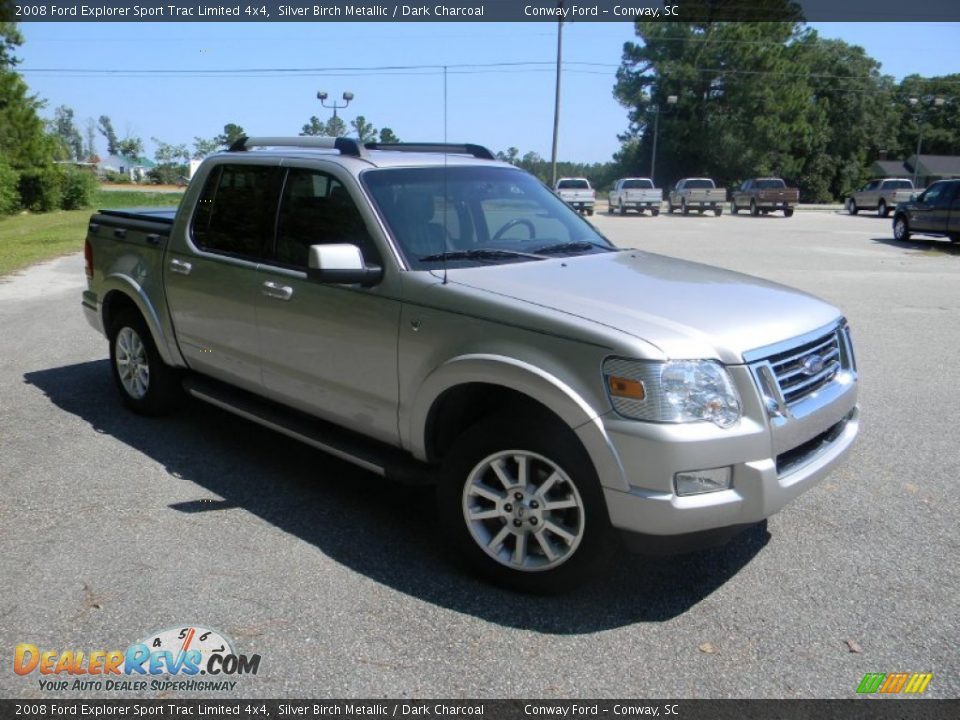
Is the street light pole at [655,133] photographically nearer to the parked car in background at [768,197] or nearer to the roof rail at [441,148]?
the parked car in background at [768,197]

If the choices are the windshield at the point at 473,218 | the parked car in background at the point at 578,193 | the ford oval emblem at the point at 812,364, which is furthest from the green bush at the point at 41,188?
the ford oval emblem at the point at 812,364

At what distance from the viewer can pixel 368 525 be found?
14.4 feet

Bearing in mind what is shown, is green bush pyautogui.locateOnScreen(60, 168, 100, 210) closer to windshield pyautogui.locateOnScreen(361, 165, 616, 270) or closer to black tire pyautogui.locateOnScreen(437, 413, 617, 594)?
windshield pyautogui.locateOnScreen(361, 165, 616, 270)

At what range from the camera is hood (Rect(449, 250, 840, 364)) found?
11.0ft

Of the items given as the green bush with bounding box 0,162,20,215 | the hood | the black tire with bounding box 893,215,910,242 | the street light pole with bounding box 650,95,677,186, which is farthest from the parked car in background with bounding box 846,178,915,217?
the hood

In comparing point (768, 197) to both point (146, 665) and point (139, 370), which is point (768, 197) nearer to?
point (139, 370)

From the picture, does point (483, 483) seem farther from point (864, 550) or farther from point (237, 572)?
point (864, 550)

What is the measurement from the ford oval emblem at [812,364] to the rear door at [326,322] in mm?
1867

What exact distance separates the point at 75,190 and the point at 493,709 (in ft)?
128

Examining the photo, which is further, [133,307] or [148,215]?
[148,215]

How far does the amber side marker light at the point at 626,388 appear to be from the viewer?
10.6ft

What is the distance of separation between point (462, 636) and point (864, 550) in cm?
211

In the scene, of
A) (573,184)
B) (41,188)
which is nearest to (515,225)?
(41,188)

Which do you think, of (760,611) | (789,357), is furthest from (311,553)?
(789,357)
